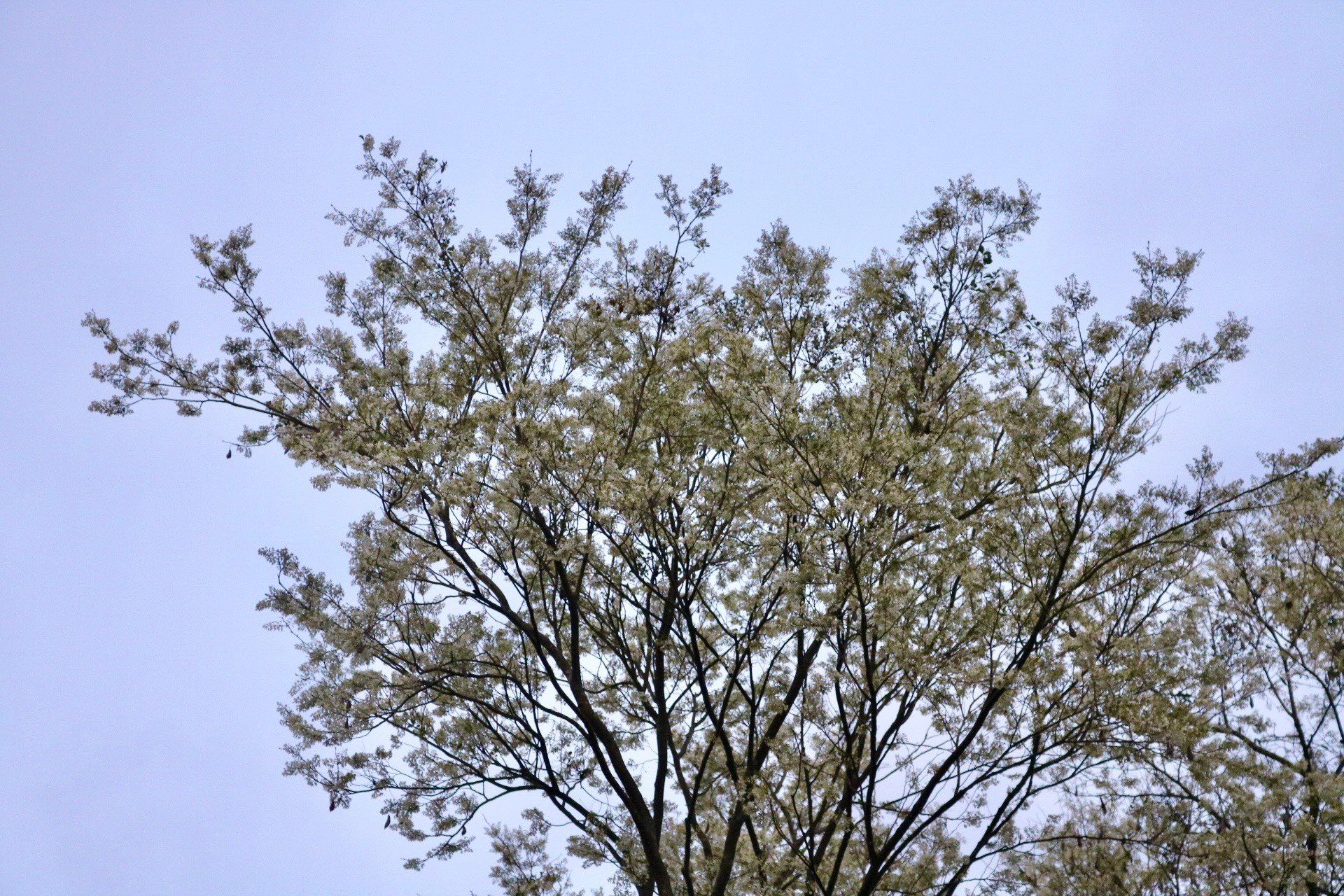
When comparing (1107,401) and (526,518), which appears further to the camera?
(526,518)

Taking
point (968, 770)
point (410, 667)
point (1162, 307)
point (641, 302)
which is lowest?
point (968, 770)

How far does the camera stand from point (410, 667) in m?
10.7

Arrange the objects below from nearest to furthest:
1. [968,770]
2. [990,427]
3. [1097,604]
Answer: [968,770], [1097,604], [990,427]

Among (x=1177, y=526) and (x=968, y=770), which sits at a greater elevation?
(x=1177, y=526)

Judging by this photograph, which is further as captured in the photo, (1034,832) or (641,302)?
(1034,832)

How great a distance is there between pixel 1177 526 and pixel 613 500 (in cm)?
503

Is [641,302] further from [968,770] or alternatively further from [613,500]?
[968,770]

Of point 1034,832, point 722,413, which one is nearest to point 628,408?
point 722,413

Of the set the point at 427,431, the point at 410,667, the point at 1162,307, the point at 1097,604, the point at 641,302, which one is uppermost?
the point at 641,302

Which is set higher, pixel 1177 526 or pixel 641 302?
pixel 641 302

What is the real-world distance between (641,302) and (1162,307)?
16.0 feet

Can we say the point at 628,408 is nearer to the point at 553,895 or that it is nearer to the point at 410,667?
the point at 410,667

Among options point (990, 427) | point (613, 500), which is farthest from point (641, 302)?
point (990, 427)

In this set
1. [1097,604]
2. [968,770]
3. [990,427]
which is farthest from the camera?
[990,427]
